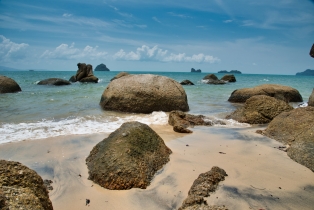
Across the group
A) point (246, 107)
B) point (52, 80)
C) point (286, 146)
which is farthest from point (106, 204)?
point (52, 80)

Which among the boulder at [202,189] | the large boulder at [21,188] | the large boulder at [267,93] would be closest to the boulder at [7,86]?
the large boulder at [267,93]

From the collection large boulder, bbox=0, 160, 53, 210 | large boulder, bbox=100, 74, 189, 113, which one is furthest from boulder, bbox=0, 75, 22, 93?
large boulder, bbox=0, 160, 53, 210

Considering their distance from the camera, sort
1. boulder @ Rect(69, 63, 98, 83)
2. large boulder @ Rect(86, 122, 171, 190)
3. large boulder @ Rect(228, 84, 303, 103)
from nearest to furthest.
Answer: large boulder @ Rect(86, 122, 171, 190) < large boulder @ Rect(228, 84, 303, 103) < boulder @ Rect(69, 63, 98, 83)

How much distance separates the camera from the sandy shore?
2.79 metres

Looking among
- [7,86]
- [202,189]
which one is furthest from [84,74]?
[202,189]

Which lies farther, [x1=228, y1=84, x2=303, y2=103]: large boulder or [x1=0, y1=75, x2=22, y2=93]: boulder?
[x1=0, y1=75, x2=22, y2=93]: boulder

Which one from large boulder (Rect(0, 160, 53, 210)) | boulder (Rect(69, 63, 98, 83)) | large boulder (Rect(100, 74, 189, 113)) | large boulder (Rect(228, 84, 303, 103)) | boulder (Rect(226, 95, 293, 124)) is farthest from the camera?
boulder (Rect(69, 63, 98, 83))

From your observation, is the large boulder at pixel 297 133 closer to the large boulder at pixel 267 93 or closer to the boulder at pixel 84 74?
the large boulder at pixel 267 93

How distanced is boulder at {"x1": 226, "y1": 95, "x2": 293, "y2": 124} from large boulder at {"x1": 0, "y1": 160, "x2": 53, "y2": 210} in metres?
5.93

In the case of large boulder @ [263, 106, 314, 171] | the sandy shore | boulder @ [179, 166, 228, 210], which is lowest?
the sandy shore

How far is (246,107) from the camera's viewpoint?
7.37 metres

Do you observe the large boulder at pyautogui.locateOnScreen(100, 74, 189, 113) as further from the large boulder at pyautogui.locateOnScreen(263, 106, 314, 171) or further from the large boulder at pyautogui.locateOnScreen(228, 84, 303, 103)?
the large boulder at pyautogui.locateOnScreen(228, 84, 303, 103)

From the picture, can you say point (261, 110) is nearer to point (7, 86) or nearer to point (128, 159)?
point (128, 159)

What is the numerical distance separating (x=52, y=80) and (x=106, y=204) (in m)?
23.8
